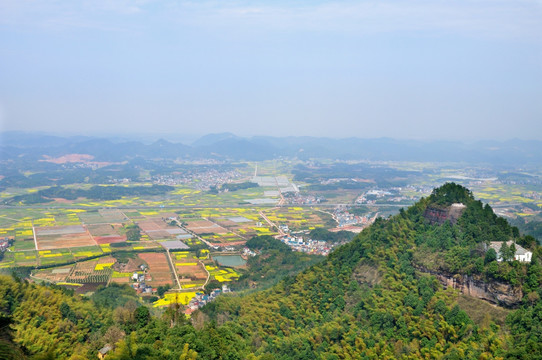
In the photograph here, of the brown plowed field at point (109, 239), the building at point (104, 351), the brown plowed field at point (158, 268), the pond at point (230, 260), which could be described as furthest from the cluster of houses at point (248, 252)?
the building at point (104, 351)

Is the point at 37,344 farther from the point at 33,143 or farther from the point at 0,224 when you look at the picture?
the point at 33,143

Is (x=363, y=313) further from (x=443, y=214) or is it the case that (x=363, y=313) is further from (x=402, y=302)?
(x=443, y=214)

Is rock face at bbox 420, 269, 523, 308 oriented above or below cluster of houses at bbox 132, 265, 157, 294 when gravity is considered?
above

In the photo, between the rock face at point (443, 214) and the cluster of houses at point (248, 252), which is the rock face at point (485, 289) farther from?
the cluster of houses at point (248, 252)

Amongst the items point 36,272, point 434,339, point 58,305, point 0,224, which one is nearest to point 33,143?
point 0,224

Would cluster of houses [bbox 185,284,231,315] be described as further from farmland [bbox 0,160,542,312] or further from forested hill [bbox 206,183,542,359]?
forested hill [bbox 206,183,542,359]

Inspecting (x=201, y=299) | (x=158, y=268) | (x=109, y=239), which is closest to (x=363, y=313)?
(x=201, y=299)

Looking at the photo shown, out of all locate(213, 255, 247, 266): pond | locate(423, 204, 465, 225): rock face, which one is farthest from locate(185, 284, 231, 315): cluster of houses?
locate(423, 204, 465, 225): rock face
